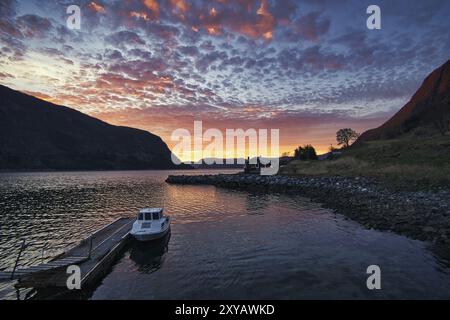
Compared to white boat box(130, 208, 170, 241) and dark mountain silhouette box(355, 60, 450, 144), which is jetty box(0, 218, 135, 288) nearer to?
white boat box(130, 208, 170, 241)

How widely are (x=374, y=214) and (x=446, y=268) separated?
15.5 m

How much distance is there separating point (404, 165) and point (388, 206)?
25458 millimetres

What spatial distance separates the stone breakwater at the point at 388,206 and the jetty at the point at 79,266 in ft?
93.2

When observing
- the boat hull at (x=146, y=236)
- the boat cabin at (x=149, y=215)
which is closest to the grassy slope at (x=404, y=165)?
the boat cabin at (x=149, y=215)

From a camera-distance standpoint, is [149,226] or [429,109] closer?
[149,226]

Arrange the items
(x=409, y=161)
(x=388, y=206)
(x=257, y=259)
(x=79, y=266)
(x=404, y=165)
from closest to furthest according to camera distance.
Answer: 1. (x=79, y=266)
2. (x=257, y=259)
3. (x=388, y=206)
4. (x=404, y=165)
5. (x=409, y=161)

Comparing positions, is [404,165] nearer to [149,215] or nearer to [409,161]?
[409,161]

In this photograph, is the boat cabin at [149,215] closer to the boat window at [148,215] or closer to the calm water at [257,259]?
the boat window at [148,215]

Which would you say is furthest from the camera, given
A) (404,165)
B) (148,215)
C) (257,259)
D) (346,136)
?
(346,136)

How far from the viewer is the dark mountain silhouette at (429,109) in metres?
92.9

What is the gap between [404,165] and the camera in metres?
52.2

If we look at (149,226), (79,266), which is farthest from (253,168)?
(79,266)

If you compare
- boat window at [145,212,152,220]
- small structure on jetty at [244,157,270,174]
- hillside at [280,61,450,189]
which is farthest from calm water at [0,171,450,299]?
small structure on jetty at [244,157,270,174]
